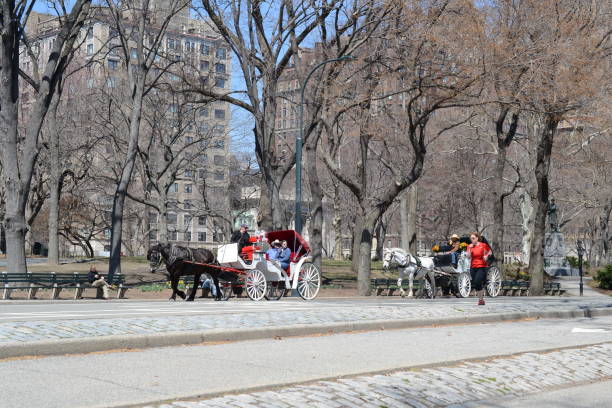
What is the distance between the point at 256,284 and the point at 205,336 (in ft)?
40.4

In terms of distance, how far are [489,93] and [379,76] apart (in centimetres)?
400

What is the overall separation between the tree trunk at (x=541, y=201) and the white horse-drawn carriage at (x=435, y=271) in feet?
22.8

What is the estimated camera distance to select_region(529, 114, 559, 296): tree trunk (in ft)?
117

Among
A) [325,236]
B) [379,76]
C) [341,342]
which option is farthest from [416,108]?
[325,236]

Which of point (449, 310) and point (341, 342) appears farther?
point (449, 310)

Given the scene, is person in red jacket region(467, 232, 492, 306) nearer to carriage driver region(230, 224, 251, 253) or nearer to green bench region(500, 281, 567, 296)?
carriage driver region(230, 224, 251, 253)

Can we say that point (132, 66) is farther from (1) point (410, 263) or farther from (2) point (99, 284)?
(1) point (410, 263)

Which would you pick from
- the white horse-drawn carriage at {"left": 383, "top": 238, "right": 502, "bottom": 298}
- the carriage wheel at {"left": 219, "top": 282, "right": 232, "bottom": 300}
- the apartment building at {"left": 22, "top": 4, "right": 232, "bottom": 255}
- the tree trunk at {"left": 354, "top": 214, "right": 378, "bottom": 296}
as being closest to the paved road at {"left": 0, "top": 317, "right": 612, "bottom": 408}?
the carriage wheel at {"left": 219, "top": 282, "right": 232, "bottom": 300}

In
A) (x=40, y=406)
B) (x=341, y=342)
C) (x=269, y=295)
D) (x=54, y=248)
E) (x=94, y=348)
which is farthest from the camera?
(x=54, y=248)

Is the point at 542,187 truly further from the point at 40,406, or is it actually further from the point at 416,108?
the point at 40,406

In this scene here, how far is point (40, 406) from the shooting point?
23.4ft

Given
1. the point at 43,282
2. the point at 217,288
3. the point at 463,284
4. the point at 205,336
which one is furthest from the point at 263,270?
the point at 205,336

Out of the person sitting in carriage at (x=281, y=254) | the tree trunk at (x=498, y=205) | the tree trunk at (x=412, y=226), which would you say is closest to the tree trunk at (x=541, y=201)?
the tree trunk at (x=498, y=205)

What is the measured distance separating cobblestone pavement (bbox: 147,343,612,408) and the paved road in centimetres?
1
